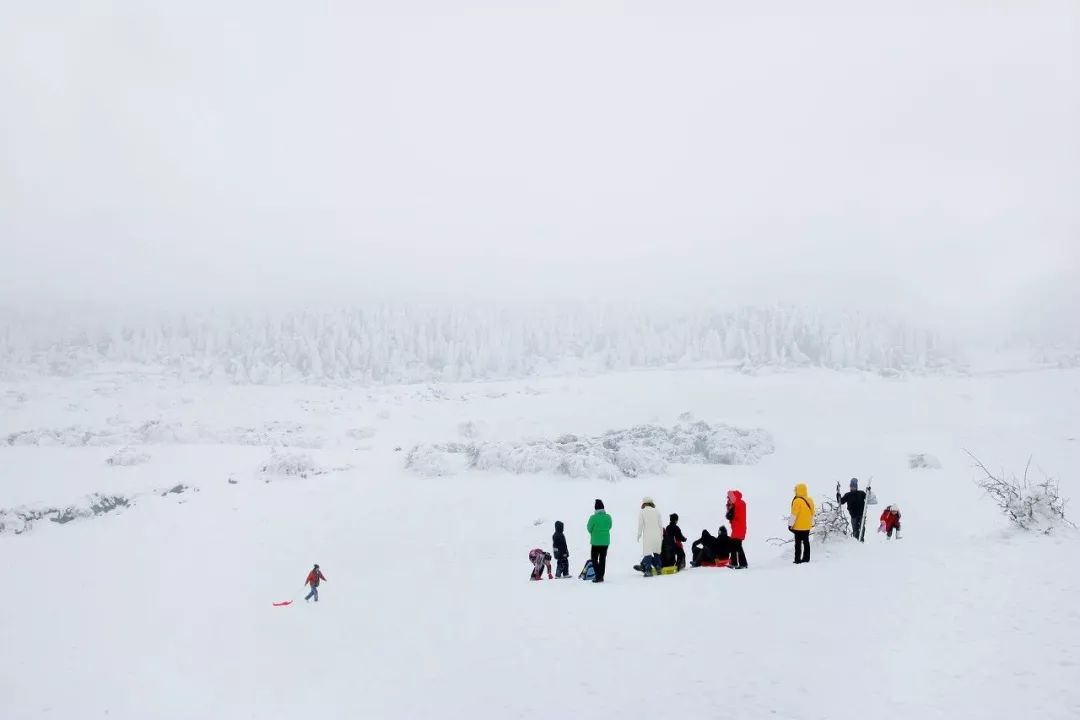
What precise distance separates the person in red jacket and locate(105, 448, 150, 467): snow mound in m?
30.1

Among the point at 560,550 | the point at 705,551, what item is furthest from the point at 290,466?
the point at 705,551

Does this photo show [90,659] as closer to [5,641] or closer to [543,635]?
[5,641]

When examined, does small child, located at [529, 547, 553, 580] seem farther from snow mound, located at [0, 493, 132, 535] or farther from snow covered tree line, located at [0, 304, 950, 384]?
snow covered tree line, located at [0, 304, 950, 384]

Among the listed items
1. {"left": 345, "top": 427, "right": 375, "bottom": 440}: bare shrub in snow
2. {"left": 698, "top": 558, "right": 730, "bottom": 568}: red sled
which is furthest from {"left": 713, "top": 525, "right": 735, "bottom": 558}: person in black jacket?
{"left": 345, "top": 427, "right": 375, "bottom": 440}: bare shrub in snow

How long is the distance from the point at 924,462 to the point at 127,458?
39394 millimetres

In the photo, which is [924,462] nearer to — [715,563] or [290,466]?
[715,563]

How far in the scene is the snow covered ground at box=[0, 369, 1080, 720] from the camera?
6.78 m

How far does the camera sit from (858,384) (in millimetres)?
58281

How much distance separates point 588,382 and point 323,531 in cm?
4435

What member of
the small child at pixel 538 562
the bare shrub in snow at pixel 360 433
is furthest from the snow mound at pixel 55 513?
the bare shrub in snow at pixel 360 433

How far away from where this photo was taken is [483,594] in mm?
13023

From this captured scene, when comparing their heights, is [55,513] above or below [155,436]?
below

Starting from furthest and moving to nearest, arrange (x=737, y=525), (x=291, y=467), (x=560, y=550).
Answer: (x=291, y=467) → (x=560, y=550) → (x=737, y=525)

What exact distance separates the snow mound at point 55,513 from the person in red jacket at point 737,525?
75.3 ft
